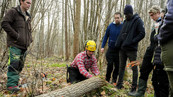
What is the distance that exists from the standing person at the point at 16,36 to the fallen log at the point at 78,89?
1079 mm

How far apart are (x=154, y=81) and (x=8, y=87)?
308 cm

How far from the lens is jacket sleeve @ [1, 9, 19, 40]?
2.76 meters

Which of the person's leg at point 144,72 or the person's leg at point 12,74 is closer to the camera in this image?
the person's leg at point 12,74

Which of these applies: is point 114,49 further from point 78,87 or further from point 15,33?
point 15,33

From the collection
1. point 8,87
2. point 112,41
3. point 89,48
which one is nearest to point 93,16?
point 112,41

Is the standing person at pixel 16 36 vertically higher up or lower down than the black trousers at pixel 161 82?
higher up

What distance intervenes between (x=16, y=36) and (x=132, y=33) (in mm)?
2787

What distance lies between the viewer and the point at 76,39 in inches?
249

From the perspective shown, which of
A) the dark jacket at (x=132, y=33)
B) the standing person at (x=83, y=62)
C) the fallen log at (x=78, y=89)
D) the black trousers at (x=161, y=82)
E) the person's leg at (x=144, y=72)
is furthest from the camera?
the dark jacket at (x=132, y=33)

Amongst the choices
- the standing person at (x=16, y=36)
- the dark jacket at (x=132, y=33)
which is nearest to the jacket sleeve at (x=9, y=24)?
the standing person at (x=16, y=36)

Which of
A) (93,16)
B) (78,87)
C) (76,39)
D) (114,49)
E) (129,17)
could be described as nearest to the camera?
(78,87)

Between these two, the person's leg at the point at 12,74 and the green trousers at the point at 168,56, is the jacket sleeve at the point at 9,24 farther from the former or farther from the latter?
the green trousers at the point at 168,56

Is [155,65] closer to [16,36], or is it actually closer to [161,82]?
[161,82]

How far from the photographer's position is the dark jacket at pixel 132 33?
11.0 feet
